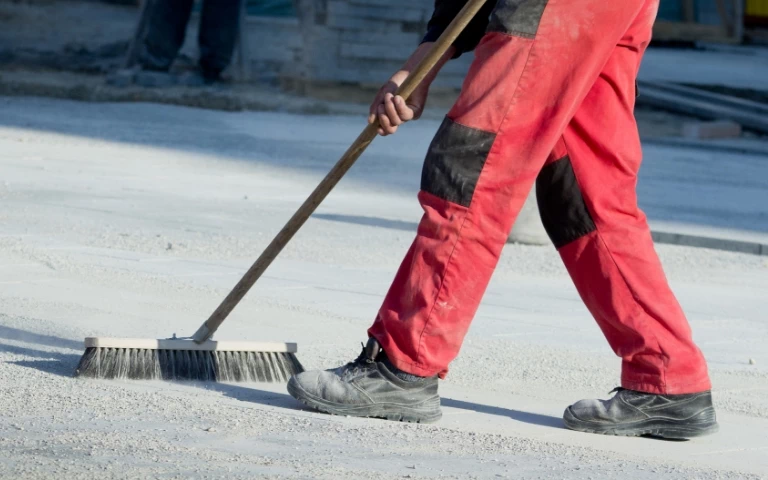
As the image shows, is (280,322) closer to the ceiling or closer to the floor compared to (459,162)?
closer to the floor

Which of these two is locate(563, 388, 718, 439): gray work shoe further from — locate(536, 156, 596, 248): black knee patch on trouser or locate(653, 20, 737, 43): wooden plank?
locate(653, 20, 737, 43): wooden plank

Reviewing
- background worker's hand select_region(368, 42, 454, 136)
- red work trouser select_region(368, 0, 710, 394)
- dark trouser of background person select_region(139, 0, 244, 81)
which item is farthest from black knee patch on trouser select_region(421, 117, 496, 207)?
dark trouser of background person select_region(139, 0, 244, 81)

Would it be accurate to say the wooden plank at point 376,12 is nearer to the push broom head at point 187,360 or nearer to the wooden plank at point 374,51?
the wooden plank at point 374,51

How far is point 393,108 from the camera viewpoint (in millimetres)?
3160

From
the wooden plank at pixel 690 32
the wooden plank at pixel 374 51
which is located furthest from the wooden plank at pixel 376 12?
the wooden plank at pixel 690 32

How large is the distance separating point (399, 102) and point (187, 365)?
835 millimetres

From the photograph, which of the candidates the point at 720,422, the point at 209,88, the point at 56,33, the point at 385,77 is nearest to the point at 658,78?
the point at 385,77

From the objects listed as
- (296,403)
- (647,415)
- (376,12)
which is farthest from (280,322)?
(376,12)

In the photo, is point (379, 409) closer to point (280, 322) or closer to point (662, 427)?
point (662, 427)

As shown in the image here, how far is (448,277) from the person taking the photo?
9.94 ft

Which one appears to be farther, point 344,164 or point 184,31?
point 184,31

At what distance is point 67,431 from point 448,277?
83cm

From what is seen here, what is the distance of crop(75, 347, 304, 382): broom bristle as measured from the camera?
3.38 metres

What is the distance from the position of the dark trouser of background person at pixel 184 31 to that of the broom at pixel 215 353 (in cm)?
1016
